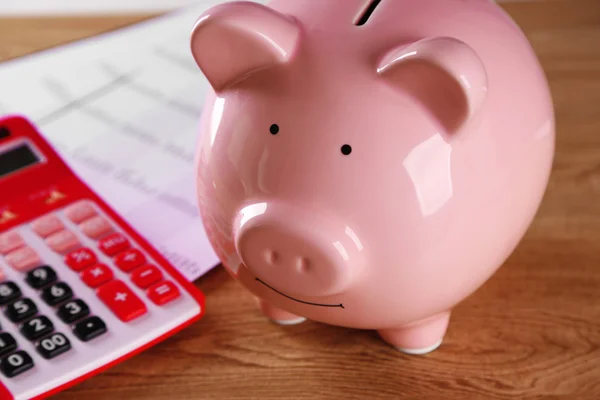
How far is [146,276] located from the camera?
425mm

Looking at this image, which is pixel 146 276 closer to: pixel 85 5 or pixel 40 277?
pixel 40 277

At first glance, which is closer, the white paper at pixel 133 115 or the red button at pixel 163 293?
the red button at pixel 163 293

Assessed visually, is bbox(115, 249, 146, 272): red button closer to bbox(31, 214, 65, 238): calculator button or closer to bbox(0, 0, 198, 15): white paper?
bbox(31, 214, 65, 238): calculator button

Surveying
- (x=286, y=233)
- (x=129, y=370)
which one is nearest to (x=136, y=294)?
(x=129, y=370)

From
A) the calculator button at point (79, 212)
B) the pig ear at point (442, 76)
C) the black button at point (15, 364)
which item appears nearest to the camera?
the pig ear at point (442, 76)

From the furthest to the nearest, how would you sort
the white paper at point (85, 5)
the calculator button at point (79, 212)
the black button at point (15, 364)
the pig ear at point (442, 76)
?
the white paper at point (85, 5) → the calculator button at point (79, 212) → the black button at point (15, 364) → the pig ear at point (442, 76)

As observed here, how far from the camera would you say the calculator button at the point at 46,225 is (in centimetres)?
46

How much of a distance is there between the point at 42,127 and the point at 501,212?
0.49 m

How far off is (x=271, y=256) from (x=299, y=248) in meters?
0.02

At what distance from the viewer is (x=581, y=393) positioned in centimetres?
37

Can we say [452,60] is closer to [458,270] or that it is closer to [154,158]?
[458,270]

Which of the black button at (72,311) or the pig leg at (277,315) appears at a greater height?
the black button at (72,311)

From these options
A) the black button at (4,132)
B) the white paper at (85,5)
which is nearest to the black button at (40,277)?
the black button at (4,132)

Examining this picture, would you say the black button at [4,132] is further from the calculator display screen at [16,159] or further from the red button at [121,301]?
the red button at [121,301]
